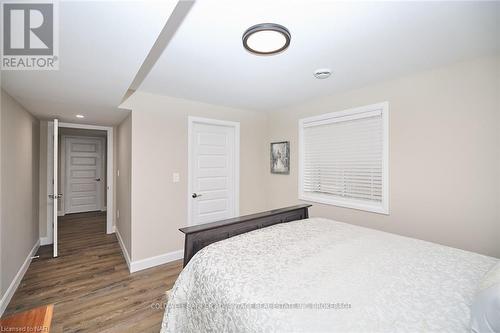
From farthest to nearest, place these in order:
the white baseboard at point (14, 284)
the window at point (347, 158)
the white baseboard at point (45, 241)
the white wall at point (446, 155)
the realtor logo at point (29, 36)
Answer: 1. the white baseboard at point (45, 241)
2. the window at point (347, 158)
3. the white baseboard at point (14, 284)
4. the white wall at point (446, 155)
5. the realtor logo at point (29, 36)

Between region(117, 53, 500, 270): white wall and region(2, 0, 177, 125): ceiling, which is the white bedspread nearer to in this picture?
region(117, 53, 500, 270): white wall

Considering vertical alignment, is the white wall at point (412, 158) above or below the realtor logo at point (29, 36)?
below

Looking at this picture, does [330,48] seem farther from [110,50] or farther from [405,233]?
[405,233]

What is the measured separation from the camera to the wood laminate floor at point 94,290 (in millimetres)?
1887

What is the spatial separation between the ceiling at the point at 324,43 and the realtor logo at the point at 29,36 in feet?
2.32

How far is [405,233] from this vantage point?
2324mm

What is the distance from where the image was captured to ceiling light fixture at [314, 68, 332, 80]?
2.16m

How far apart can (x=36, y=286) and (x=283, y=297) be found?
297 centimetres

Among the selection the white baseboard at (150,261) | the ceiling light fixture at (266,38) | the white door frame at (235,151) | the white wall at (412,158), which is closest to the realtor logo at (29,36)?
the ceiling light fixture at (266,38)

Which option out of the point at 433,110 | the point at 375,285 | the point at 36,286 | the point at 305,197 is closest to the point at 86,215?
the point at 36,286

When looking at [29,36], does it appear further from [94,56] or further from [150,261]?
[150,261]

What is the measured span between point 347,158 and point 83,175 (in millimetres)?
6621

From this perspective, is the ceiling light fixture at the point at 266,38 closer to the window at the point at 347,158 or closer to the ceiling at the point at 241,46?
the ceiling at the point at 241,46

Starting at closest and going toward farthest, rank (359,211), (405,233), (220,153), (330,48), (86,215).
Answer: (330,48), (405,233), (359,211), (220,153), (86,215)
